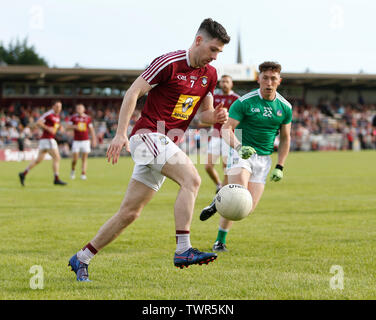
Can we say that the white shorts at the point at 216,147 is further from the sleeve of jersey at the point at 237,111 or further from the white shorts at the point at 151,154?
the white shorts at the point at 151,154

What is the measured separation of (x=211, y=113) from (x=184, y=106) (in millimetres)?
312

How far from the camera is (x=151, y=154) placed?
220 inches

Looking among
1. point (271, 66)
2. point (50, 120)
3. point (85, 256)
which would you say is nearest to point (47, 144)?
point (50, 120)

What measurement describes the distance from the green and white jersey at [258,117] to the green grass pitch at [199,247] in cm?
→ 144

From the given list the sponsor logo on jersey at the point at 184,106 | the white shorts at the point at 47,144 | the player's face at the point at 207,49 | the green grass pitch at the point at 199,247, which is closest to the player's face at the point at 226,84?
the green grass pitch at the point at 199,247

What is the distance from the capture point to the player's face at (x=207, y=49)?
18.5ft

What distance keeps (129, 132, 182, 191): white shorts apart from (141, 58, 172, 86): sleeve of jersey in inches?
20.2

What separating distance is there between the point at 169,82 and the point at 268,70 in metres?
2.52

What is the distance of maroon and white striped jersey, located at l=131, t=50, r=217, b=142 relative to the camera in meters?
5.66

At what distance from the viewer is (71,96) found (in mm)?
52094

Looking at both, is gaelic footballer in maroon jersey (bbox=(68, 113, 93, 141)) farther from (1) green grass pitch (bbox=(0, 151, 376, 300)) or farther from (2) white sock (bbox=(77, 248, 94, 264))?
(2) white sock (bbox=(77, 248, 94, 264))

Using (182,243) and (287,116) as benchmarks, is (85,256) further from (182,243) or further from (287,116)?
(287,116)
